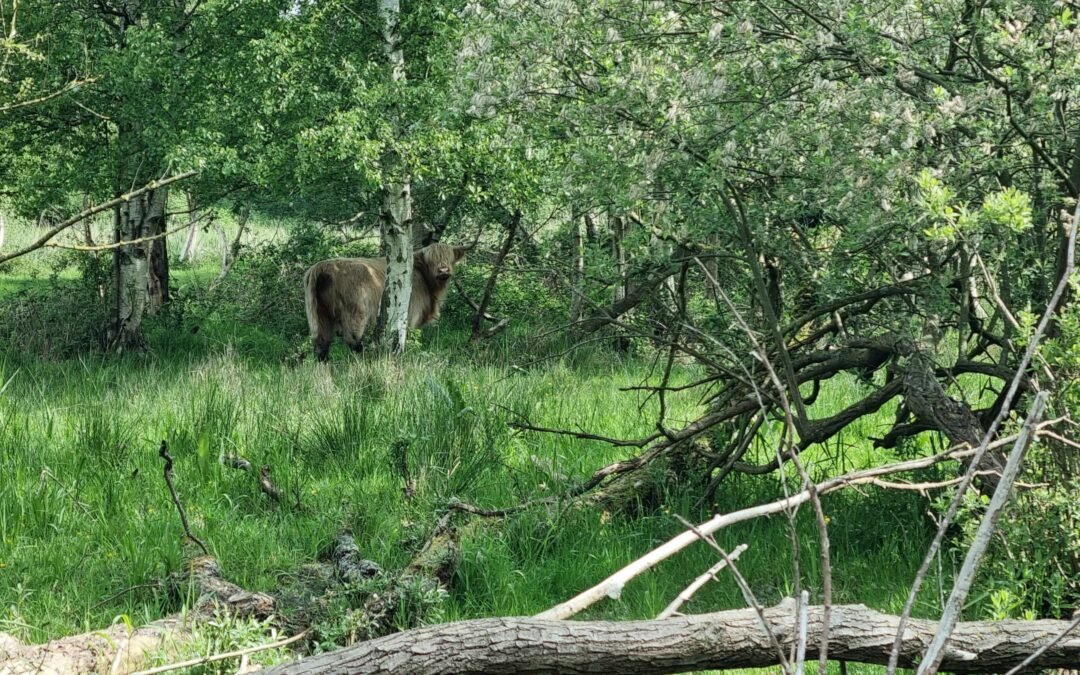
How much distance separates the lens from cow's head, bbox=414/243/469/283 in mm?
15234

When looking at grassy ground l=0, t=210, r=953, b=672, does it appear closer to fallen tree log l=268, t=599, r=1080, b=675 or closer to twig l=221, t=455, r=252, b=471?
twig l=221, t=455, r=252, b=471

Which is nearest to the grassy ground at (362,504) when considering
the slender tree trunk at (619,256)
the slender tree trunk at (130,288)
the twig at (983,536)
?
the slender tree trunk at (619,256)

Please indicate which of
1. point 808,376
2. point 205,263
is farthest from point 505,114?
point 205,263

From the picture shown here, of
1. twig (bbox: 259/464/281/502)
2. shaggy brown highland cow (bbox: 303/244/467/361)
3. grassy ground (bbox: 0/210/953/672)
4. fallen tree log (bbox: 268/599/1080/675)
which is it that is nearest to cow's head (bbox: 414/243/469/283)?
shaggy brown highland cow (bbox: 303/244/467/361)

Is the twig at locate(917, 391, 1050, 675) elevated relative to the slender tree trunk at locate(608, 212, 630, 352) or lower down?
lower down

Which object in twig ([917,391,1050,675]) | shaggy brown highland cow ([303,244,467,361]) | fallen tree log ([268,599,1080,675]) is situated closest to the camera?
twig ([917,391,1050,675])

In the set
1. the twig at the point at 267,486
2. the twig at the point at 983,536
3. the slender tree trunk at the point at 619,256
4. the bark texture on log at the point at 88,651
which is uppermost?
the slender tree trunk at the point at 619,256

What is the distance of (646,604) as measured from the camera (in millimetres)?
5207

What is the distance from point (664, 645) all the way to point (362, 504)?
3.52 metres

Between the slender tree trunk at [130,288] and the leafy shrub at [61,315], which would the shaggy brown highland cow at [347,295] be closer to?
the slender tree trunk at [130,288]

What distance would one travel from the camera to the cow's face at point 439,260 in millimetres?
15227

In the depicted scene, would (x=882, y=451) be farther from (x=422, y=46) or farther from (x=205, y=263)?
(x=205, y=263)

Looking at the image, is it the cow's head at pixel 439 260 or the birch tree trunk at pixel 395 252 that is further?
the cow's head at pixel 439 260

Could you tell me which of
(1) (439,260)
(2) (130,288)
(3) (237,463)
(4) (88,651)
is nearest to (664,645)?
(4) (88,651)
